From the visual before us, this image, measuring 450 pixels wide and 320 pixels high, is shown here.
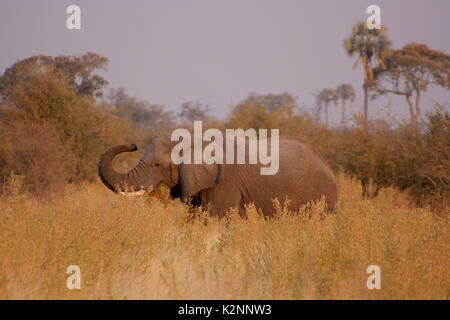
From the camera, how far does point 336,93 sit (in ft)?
227

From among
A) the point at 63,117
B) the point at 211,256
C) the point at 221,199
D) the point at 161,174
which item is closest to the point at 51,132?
the point at 63,117

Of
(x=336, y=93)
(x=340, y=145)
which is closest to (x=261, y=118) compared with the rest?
(x=340, y=145)

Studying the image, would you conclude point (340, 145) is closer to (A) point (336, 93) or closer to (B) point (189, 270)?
(B) point (189, 270)

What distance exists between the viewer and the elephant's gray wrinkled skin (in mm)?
9992

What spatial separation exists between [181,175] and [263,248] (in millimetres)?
3151

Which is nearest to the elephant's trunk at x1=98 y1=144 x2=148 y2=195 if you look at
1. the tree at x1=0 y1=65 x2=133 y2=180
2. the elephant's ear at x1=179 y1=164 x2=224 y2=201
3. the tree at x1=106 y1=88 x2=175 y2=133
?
the elephant's ear at x1=179 y1=164 x2=224 y2=201

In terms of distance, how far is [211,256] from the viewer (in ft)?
22.7

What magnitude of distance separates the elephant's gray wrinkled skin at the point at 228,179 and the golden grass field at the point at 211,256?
1.98m

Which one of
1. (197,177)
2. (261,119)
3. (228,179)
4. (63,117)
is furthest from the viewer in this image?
(261,119)

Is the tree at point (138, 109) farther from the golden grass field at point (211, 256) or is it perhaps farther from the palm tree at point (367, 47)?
the golden grass field at point (211, 256)

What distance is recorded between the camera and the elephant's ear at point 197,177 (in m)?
9.91

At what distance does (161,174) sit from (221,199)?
1.01 meters

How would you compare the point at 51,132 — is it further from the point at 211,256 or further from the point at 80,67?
the point at 80,67

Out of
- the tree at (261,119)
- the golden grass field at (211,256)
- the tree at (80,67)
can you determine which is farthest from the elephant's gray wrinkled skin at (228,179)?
the tree at (80,67)
